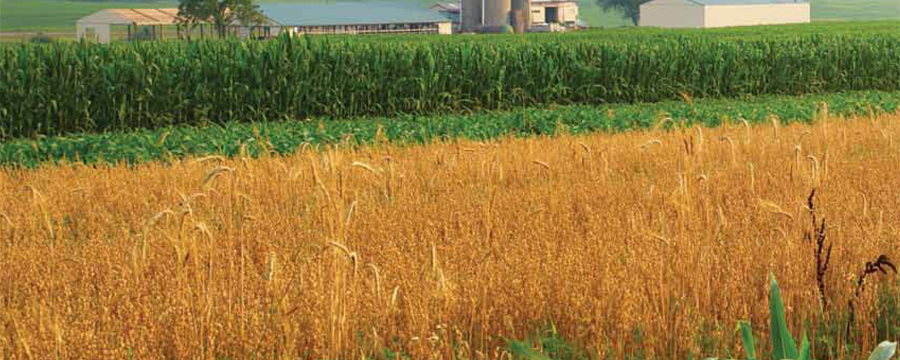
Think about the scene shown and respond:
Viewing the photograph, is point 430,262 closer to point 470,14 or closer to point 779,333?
point 779,333

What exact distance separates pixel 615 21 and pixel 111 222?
195m

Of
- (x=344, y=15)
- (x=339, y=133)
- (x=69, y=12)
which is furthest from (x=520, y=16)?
(x=69, y=12)

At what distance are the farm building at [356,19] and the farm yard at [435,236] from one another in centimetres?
6039

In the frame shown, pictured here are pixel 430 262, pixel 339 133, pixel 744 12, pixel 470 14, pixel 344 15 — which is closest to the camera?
pixel 430 262

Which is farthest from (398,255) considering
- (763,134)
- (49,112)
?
(49,112)

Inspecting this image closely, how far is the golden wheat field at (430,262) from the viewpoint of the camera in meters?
5.05

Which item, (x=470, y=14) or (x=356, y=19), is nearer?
(x=356, y=19)

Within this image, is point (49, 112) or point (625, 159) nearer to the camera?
point (625, 159)

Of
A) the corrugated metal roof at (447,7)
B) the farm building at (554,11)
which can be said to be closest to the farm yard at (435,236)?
the farm building at (554,11)

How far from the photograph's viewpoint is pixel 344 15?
81.2 m

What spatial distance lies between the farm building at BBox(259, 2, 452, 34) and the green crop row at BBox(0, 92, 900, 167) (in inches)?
2347

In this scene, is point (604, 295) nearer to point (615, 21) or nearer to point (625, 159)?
point (625, 159)

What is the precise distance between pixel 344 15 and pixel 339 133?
6794 centimetres

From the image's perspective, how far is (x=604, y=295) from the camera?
548 cm
